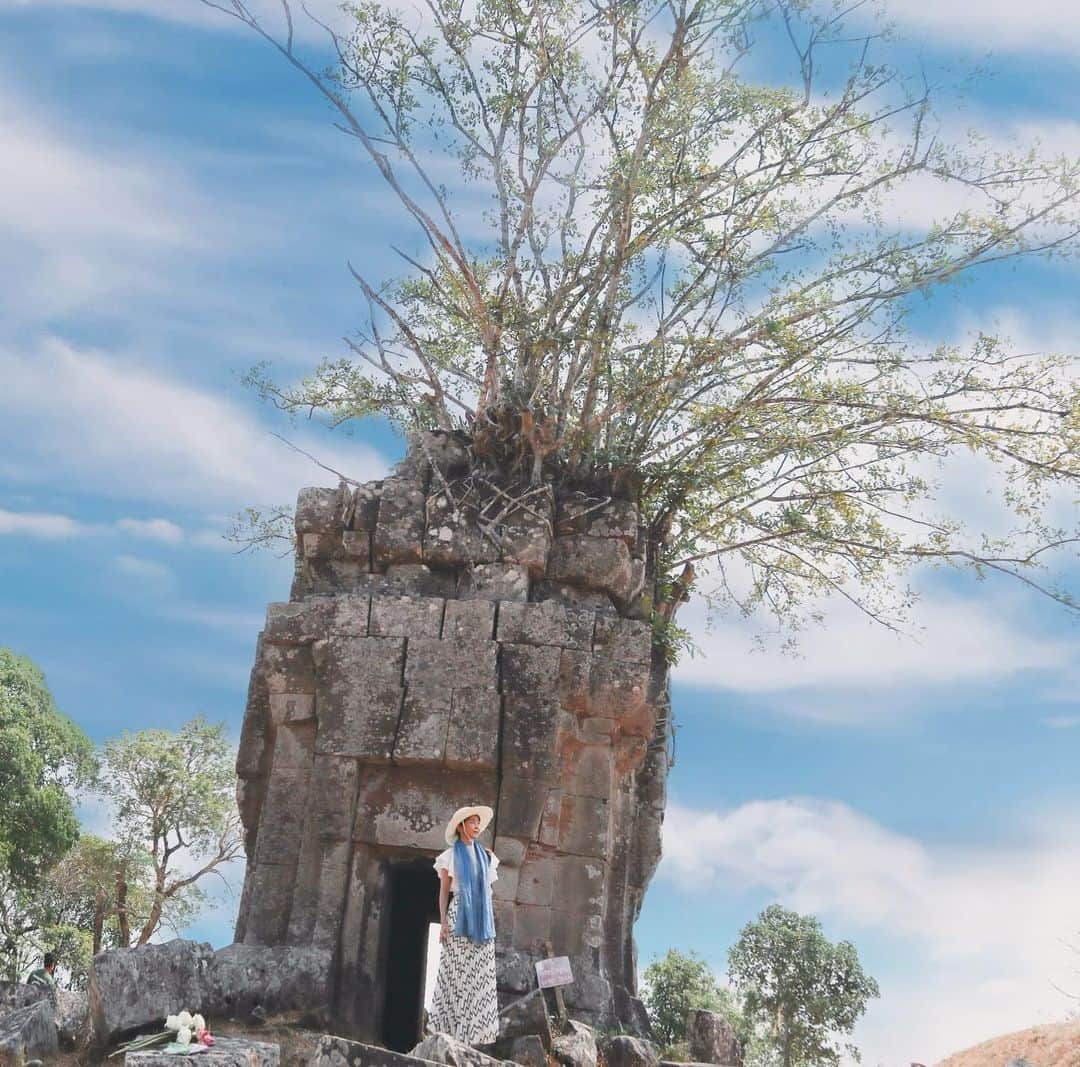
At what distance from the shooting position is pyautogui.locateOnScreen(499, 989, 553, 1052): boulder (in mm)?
10086

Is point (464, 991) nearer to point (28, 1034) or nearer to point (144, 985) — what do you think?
point (144, 985)

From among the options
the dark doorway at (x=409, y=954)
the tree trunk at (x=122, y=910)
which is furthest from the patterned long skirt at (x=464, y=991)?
the tree trunk at (x=122, y=910)

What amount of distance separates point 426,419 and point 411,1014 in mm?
6729

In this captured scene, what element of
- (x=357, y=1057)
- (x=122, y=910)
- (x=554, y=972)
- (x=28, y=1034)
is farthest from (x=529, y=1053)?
(x=122, y=910)

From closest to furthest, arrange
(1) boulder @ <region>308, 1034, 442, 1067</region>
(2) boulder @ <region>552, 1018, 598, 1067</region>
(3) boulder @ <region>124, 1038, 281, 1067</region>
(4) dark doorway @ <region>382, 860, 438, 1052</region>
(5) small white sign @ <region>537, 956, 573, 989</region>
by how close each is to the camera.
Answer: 1. (1) boulder @ <region>308, 1034, 442, 1067</region>
2. (3) boulder @ <region>124, 1038, 281, 1067</region>
3. (2) boulder @ <region>552, 1018, 598, 1067</region>
4. (5) small white sign @ <region>537, 956, 573, 989</region>
5. (4) dark doorway @ <region>382, 860, 438, 1052</region>

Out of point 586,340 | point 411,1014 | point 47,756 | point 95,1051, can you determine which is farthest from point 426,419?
point 47,756

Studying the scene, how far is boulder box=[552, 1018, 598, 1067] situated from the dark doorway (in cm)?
331

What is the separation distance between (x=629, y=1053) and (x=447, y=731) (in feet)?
10.0

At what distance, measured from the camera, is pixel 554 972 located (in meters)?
10.4

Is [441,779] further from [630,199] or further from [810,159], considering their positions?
[810,159]

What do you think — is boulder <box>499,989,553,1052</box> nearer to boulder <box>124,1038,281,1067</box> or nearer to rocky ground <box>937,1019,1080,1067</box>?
boulder <box>124,1038,281,1067</box>

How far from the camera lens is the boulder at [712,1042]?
36.5 feet

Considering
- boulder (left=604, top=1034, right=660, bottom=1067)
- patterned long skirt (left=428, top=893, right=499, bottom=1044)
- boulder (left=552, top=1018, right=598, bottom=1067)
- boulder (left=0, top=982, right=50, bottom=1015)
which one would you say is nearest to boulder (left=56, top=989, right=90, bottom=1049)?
boulder (left=0, top=982, right=50, bottom=1015)

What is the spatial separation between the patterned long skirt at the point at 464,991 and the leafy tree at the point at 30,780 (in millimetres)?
14118
